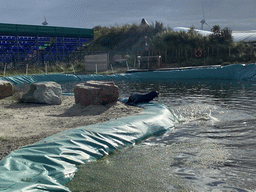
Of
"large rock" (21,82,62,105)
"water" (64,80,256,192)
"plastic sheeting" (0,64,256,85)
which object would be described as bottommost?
"water" (64,80,256,192)

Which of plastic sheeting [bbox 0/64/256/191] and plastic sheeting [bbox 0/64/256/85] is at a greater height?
plastic sheeting [bbox 0/64/256/85]

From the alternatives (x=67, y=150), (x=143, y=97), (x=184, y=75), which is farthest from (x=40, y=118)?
(x=184, y=75)

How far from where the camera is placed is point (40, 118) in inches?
254

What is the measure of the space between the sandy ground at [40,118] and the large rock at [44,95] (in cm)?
19

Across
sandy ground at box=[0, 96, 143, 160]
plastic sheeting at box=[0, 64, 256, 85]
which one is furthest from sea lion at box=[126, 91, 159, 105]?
plastic sheeting at box=[0, 64, 256, 85]

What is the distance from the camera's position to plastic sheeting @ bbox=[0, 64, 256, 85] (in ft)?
52.9

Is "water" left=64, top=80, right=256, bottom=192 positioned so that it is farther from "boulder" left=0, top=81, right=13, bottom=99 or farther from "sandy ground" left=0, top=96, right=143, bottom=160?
"boulder" left=0, top=81, right=13, bottom=99

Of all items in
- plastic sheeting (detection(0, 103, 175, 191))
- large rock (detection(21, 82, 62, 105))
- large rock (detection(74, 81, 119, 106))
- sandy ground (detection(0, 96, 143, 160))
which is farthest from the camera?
large rock (detection(21, 82, 62, 105))

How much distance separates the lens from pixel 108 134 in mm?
4703

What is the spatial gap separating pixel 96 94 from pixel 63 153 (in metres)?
3.83

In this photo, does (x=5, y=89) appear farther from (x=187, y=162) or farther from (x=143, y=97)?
(x=187, y=162)

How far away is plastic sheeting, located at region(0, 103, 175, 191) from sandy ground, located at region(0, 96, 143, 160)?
0.58m

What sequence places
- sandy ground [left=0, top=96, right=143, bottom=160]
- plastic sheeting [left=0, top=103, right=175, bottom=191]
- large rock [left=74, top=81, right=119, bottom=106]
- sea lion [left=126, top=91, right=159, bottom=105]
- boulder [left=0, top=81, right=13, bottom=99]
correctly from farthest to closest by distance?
boulder [left=0, top=81, right=13, bottom=99] < sea lion [left=126, top=91, right=159, bottom=105] < large rock [left=74, top=81, right=119, bottom=106] < sandy ground [left=0, top=96, right=143, bottom=160] < plastic sheeting [left=0, top=103, right=175, bottom=191]

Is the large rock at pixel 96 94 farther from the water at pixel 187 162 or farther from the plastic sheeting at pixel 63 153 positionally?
the water at pixel 187 162
